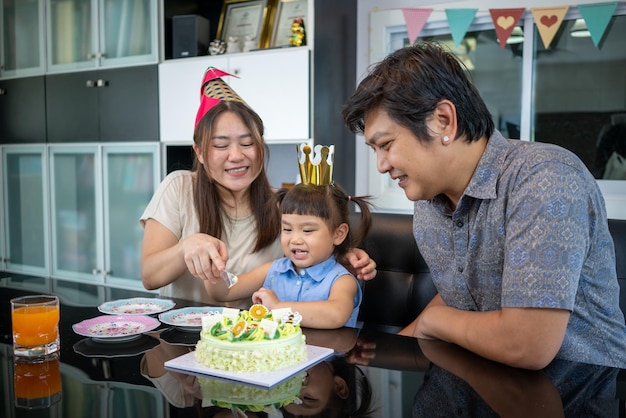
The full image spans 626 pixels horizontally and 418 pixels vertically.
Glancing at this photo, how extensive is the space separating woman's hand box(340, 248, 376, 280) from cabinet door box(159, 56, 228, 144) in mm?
1977

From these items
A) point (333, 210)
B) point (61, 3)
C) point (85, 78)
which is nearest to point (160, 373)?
point (333, 210)

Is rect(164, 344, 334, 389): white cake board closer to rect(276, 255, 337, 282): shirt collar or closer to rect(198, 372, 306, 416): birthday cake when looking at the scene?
rect(198, 372, 306, 416): birthday cake

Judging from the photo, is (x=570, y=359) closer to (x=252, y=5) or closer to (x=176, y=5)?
(x=252, y=5)

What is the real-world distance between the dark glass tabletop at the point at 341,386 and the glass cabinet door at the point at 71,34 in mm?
3067

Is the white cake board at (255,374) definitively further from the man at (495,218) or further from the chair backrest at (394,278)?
the chair backrest at (394,278)

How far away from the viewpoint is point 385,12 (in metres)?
3.24

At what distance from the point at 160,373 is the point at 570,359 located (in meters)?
0.78

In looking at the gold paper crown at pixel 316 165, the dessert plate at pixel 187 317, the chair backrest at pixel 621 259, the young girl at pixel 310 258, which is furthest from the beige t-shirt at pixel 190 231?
the chair backrest at pixel 621 259

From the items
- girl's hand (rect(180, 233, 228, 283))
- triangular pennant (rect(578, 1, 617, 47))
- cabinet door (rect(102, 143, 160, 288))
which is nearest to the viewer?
girl's hand (rect(180, 233, 228, 283))

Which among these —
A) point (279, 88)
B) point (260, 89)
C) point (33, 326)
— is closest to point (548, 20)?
point (279, 88)

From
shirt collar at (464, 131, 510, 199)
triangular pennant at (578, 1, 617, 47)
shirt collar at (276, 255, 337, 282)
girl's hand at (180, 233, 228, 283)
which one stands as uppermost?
triangular pennant at (578, 1, 617, 47)

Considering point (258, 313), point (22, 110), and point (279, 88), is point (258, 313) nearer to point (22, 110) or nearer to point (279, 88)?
point (279, 88)

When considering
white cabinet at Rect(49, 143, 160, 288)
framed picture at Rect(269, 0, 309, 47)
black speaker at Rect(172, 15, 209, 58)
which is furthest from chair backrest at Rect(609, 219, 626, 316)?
white cabinet at Rect(49, 143, 160, 288)

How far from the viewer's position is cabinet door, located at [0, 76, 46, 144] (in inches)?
163
